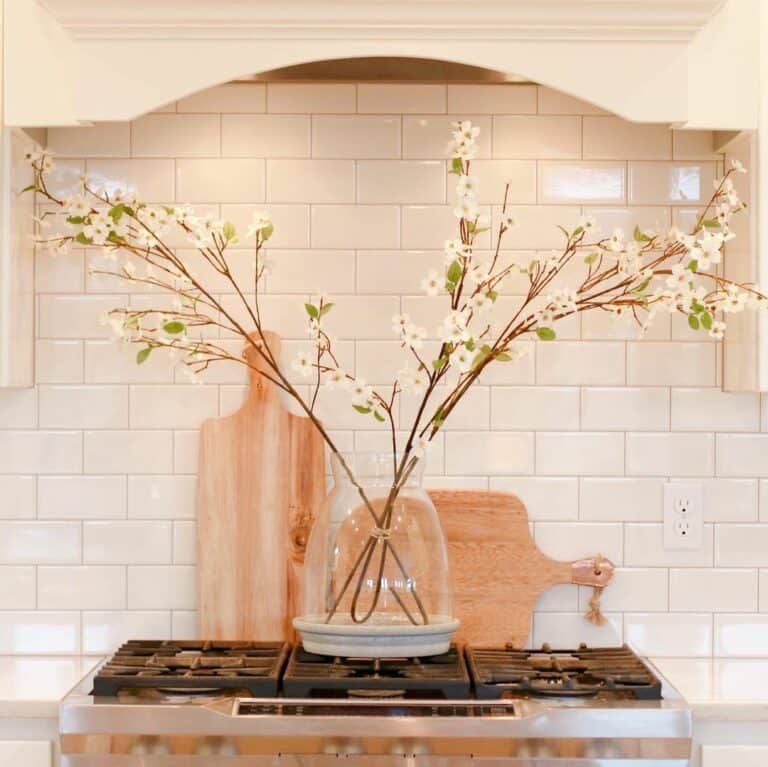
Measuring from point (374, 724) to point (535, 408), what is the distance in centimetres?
88

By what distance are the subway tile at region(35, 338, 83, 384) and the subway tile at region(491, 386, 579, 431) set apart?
2.87ft

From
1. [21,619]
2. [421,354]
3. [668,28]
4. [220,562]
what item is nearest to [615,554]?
[421,354]

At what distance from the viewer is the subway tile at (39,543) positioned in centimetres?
285

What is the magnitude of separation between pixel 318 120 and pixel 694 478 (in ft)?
3.58

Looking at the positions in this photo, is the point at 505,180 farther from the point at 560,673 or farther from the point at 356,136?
the point at 560,673

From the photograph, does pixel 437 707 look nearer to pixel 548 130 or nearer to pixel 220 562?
pixel 220 562

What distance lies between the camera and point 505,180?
2.87 meters

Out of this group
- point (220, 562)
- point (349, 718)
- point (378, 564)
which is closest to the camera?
point (349, 718)

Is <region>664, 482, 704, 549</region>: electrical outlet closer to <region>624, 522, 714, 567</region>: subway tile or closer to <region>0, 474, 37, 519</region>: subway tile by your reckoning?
<region>624, 522, 714, 567</region>: subway tile

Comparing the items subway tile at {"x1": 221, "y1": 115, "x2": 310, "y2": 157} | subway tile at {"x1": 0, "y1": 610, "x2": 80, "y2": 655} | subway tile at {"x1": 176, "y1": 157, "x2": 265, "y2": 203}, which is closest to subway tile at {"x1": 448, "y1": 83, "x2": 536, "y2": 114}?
subway tile at {"x1": 221, "y1": 115, "x2": 310, "y2": 157}

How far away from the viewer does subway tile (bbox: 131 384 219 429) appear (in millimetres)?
2846

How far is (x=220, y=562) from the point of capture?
279 centimetres

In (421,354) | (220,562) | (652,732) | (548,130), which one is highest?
(548,130)

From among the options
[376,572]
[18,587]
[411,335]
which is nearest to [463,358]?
[411,335]
